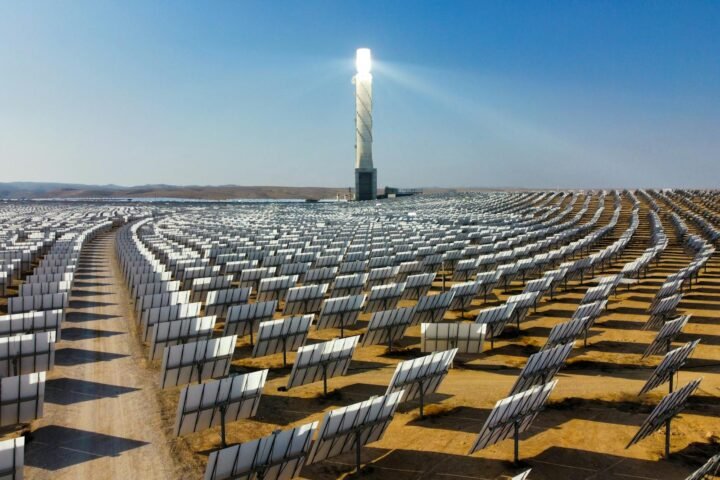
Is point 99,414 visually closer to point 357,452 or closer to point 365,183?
point 357,452

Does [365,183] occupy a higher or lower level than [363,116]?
lower

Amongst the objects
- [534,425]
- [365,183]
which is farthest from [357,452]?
[365,183]

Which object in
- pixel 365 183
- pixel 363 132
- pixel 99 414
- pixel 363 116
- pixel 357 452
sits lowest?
pixel 99 414

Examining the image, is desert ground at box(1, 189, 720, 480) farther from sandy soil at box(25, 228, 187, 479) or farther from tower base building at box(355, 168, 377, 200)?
tower base building at box(355, 168, 377, 200)

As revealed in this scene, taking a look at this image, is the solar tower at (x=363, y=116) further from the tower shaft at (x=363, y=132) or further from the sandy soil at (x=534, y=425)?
the sandy soil at (x=534, y=425)

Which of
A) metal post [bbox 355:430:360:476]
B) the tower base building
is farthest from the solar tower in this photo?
metal post [bbox 355:430:360:476]

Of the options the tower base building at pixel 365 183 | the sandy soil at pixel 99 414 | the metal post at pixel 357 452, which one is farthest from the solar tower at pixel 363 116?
the metal post at pixel 357 452

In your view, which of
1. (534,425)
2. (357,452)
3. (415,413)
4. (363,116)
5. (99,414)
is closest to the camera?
(357,452)
